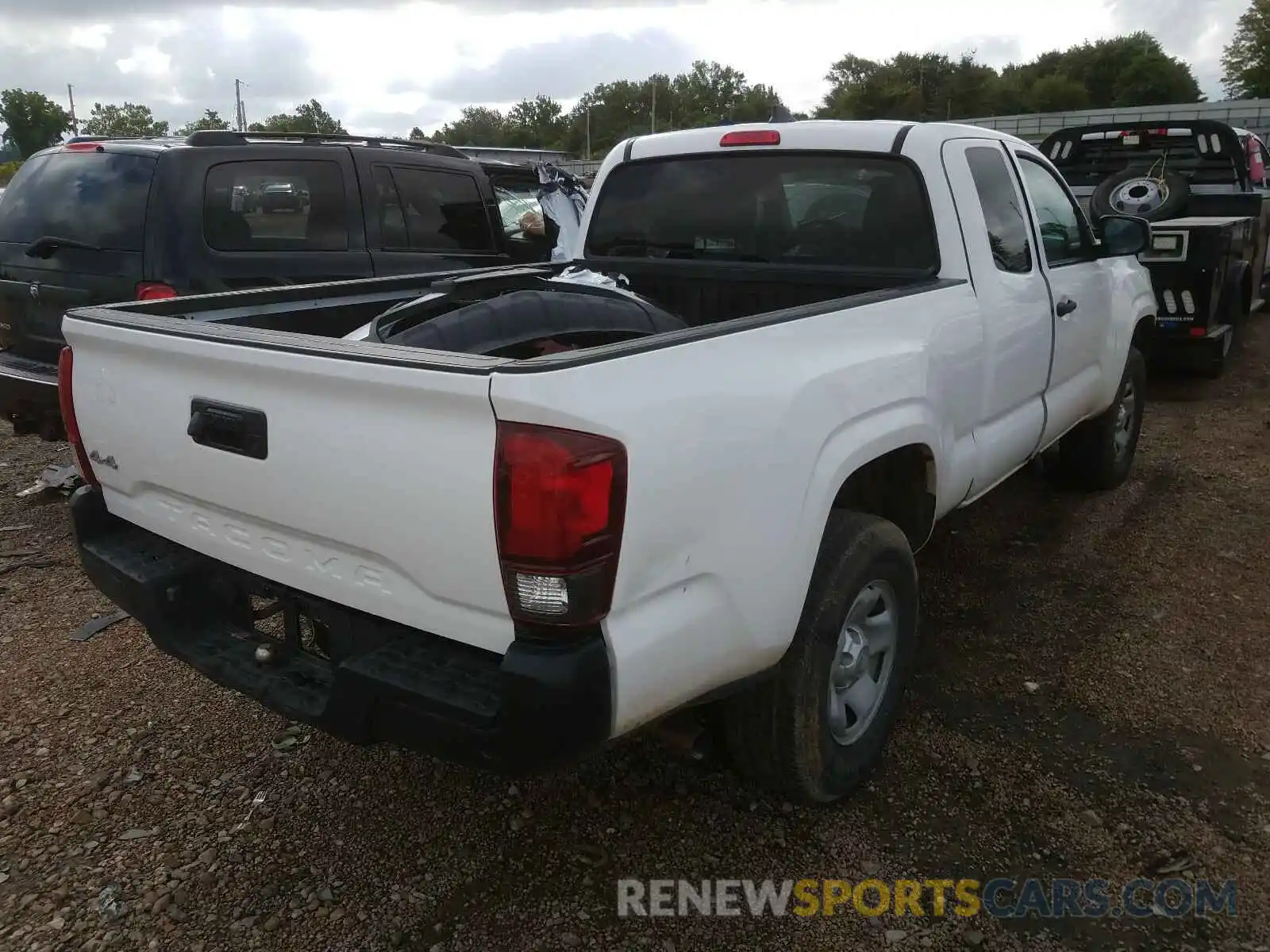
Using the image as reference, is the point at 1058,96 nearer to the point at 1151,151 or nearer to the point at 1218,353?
the point at 1151,151

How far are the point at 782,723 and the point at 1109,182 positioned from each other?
7.47 metres

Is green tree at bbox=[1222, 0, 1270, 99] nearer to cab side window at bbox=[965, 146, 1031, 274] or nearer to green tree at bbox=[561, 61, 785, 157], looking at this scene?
green tree at bbox=[561, 61, 785, 157]

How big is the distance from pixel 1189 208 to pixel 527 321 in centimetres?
752

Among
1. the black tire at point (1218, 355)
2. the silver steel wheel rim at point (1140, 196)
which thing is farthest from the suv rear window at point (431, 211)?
the black tire at point (1218, 355)

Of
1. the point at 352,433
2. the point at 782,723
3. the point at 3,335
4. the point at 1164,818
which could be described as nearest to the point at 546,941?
the point at 782,723

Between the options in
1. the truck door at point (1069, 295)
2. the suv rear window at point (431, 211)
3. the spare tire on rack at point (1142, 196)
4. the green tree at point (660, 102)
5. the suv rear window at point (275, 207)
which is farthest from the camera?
the green tree at point (660, 102)

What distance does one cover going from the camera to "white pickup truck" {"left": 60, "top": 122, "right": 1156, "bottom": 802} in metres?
1.94

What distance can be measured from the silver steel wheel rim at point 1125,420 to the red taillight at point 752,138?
267cm

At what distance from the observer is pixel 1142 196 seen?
8312 mm

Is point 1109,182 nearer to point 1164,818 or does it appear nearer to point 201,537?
point 1164,818

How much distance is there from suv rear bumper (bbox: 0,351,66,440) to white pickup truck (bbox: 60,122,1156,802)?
75.7 inches

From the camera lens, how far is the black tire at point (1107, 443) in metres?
5.21

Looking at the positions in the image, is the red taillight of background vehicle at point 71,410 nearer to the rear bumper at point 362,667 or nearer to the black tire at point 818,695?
the rear bumper at point 362,667

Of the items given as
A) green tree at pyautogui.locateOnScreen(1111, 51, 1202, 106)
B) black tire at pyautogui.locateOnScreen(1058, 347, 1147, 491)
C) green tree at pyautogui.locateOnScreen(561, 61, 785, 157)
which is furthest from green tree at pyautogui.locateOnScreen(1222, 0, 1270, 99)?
black tire at pyautogui.locateOnScreen(1058, 347, 1147, 491)
